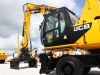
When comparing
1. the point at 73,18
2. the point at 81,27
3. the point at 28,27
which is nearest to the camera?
the point at 81,27

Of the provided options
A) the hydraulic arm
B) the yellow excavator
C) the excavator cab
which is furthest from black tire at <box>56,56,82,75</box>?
the hydraulic arm

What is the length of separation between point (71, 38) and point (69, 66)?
1251 millimetres

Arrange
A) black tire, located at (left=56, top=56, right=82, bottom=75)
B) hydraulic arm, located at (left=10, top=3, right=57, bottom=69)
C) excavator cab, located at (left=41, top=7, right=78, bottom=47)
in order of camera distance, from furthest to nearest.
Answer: hydraulic arm, located at (left=10, top=3, right=57, bottom=69), excavator cab, located at (left=41, top=7, right=78, bottom=47), black tire, located at (left=56, top=56, right=82, bottom=75)

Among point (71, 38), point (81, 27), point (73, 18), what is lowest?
point (71, 38)

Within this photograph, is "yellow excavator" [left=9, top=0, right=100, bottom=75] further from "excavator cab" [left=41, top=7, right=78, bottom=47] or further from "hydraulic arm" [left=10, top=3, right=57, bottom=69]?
"hydraulic arm" [left=10, top=3, right=57, bottom=69]

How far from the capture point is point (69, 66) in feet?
27.5

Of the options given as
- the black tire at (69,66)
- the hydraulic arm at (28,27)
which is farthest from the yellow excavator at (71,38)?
the hydraulic arm at (28,27)

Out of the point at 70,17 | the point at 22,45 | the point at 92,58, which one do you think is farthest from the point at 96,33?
the point at 22,45

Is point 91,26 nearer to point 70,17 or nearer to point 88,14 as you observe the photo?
point 88,14

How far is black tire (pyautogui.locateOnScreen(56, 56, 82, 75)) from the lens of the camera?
812 cm

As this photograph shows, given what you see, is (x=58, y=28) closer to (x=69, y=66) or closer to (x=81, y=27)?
(x=81, y=27)

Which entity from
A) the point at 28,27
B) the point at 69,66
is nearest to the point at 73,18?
the point at 69,66

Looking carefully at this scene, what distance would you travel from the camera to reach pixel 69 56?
28.5 feet

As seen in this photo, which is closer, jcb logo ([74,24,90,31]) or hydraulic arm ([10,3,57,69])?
jcb logo ([74,24,90,31])
